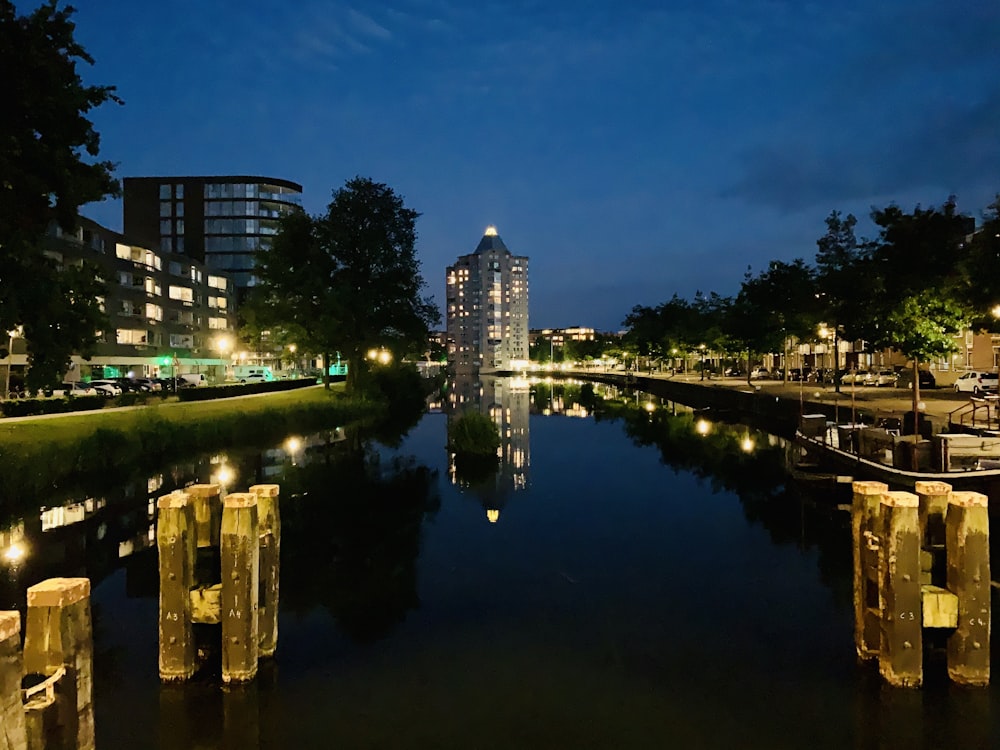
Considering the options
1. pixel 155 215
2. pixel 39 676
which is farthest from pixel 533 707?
pixel 155 215

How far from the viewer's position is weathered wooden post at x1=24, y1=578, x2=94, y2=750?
21.5 ft

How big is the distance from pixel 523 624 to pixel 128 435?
22949mm

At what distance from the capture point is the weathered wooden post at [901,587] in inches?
361

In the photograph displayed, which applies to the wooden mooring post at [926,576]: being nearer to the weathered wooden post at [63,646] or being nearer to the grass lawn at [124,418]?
the weathered wooden post at [63,646]

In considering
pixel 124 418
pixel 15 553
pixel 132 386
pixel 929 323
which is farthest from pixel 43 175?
pixel 132 386

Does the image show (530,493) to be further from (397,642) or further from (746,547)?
(397,642)

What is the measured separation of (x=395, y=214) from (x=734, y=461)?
112ft

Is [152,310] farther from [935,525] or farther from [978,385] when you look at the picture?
[935,525]

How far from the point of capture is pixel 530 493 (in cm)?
2714

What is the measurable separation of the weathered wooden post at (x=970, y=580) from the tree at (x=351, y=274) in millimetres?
45234

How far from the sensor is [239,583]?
9.52 metres

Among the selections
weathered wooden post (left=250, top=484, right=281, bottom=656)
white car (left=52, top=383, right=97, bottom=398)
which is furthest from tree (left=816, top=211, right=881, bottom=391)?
white car (left=52, top=383, right=97, bottom=398)

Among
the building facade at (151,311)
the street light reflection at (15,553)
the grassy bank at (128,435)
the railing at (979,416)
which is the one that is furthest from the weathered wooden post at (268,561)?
the building facade at (151,311)

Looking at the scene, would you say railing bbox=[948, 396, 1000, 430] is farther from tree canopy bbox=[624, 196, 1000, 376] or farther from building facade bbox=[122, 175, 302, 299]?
building facade bbox=[122, 175, 302, 299]
